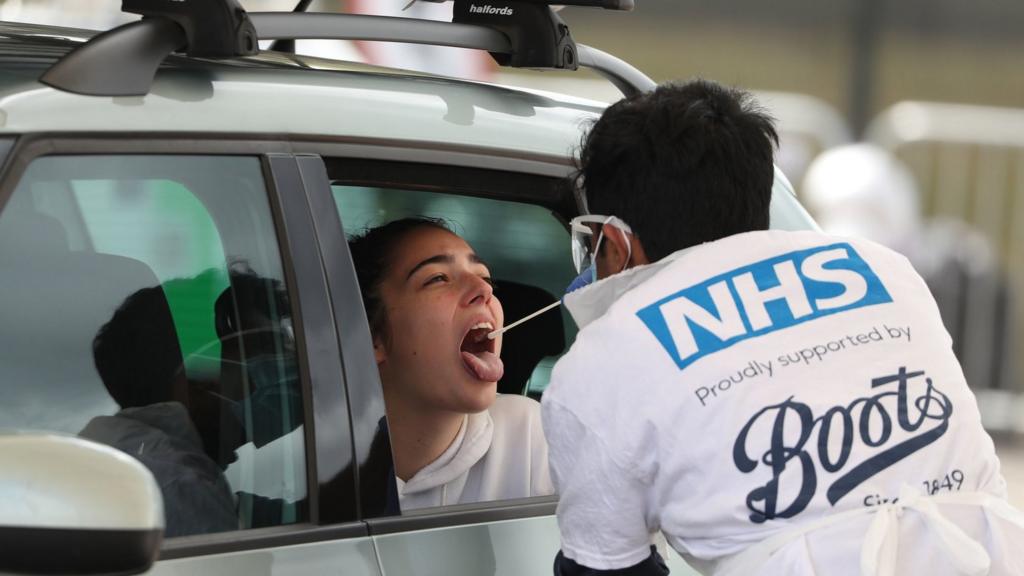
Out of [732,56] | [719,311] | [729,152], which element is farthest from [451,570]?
[732,56]

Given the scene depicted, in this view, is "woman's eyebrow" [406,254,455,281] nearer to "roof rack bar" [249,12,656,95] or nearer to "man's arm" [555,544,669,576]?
"roof rack bar" [249,12,656,95]

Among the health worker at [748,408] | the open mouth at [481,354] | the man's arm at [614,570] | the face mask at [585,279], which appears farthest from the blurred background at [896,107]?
the man's arm at [614,570]

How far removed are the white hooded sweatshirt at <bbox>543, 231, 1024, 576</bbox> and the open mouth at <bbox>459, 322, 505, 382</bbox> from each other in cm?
80

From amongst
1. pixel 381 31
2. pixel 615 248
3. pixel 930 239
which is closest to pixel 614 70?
pixel 381 31

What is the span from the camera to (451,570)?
252 centimetres

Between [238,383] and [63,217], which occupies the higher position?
[63,217]

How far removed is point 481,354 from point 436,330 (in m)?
0.10

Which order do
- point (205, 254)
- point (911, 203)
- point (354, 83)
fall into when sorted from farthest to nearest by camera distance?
point (911, 203)
point (354, 83)
point (205, 254)

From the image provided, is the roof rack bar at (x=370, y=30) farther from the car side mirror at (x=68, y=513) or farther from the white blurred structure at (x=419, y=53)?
the white blurred structure at (x=419, y=53)

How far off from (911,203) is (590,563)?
32.0 feet

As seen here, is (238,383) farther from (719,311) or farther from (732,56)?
(732,56)

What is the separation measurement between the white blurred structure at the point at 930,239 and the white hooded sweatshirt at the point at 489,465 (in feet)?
26.7

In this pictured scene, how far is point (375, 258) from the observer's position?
316cm

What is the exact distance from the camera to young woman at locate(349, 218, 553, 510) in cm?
308
